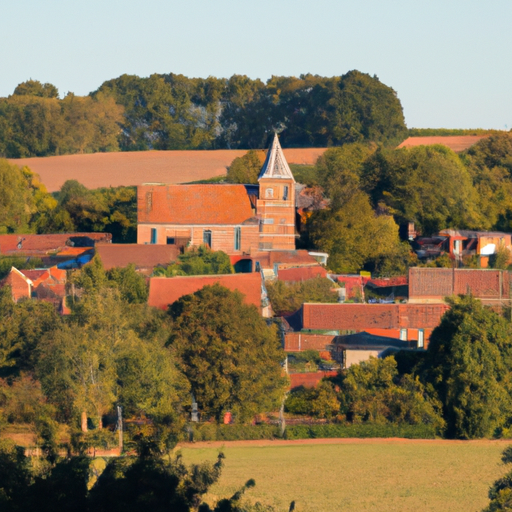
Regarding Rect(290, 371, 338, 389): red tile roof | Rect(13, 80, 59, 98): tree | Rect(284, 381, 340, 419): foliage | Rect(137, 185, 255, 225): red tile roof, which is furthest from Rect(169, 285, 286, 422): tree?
Rect(13, 80, 59, 98): tree

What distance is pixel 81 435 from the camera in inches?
1202

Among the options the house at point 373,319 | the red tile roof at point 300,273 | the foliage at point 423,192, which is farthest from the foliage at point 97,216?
the house at point 373,319

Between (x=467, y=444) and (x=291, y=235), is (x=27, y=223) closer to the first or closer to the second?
(x=291, y=235)

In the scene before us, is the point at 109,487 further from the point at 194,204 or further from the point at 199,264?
the point at 194,204

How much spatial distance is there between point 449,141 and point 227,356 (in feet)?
170

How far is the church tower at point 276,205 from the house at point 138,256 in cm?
589

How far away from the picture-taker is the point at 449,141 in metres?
84.2

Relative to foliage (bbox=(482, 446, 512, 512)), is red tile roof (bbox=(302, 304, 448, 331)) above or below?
above

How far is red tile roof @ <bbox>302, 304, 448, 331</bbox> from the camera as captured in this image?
139ft

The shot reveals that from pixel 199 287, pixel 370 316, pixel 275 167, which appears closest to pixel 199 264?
pixel 199 287

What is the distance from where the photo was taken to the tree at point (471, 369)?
114ft

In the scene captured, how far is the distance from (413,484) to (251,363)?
7.94 meters

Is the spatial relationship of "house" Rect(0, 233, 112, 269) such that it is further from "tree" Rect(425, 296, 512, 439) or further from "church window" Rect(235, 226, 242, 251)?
"tree" Rect(425, 296, 512, 439)

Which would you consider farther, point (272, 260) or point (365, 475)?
point (272, 260)
